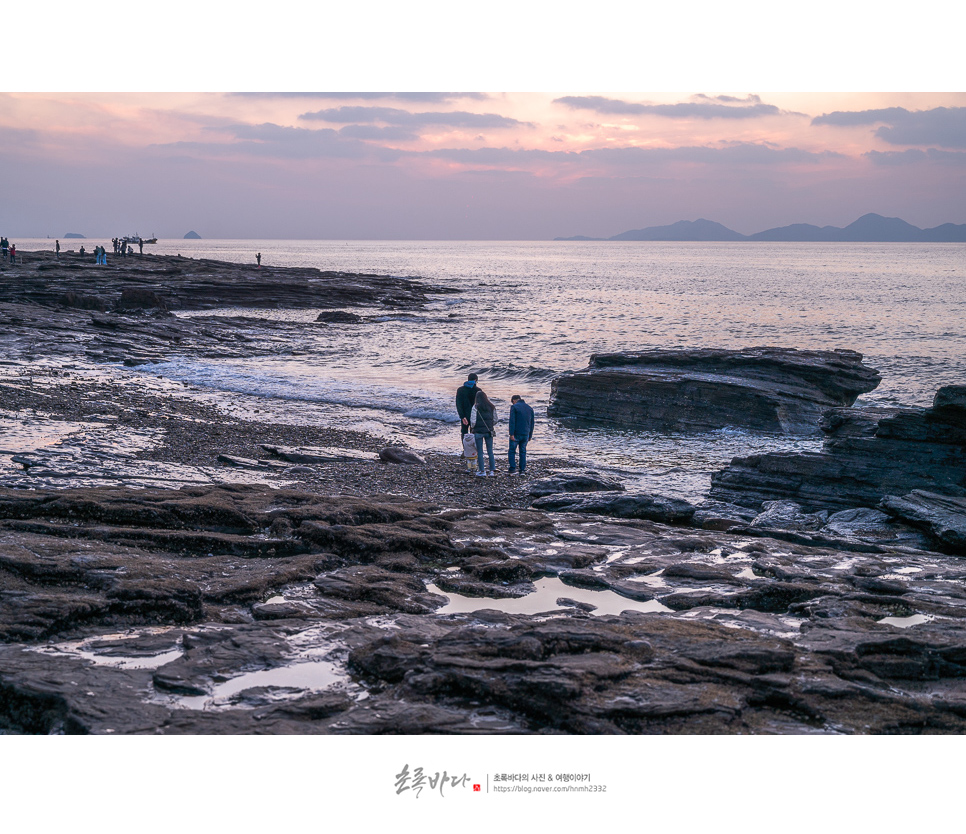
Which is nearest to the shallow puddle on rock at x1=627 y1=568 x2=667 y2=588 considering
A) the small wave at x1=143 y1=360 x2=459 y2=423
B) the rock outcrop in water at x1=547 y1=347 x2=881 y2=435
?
the rock outcrop in water at x1=547 y1=347 x2=881 y2=435

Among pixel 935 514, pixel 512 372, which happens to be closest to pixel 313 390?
pixel 512 372

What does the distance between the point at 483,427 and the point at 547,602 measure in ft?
25.3

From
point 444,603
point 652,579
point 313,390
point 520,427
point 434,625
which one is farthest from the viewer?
point 313,390

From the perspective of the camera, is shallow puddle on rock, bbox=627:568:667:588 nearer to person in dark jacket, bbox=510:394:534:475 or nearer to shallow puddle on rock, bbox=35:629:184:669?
shallow puddle on rock, bbox=35:629:184:669

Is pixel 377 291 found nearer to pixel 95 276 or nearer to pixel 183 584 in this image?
pixel 95 276

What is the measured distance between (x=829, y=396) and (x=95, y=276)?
50.0 meters

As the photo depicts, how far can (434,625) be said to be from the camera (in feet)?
21.1

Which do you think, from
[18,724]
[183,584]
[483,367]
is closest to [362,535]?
[183,584]

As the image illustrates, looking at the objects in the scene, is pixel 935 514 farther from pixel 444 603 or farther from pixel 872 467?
pixel 444 603

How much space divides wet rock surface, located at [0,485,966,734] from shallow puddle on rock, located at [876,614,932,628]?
0.11 ft

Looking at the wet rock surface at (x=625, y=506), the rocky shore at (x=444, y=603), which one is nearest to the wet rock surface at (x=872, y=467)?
the rocky shore at (x=444, y=603)

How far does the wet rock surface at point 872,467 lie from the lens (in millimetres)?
12875

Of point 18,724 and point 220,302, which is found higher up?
point 220,302

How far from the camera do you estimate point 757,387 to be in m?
20.8
